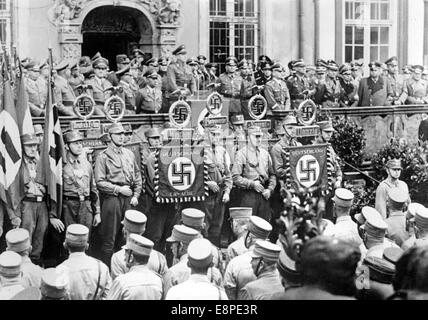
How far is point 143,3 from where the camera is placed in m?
18.9

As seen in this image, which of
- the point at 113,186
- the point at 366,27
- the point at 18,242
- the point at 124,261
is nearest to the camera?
the point at 124,261

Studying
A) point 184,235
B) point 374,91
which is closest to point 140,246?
point 184,235

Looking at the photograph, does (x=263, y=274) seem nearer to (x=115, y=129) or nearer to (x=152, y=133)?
(x=115, y=129)

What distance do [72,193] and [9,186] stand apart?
0.81m

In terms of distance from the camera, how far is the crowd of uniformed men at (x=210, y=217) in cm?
730

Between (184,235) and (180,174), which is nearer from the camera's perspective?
(184,235)

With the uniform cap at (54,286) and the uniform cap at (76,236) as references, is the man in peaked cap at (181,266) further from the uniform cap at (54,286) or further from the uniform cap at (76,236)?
the uniform cap at (54,286)

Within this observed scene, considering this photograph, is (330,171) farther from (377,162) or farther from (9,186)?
(9,186)

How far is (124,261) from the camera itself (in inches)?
344

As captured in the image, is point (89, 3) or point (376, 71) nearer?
point (376, 71)

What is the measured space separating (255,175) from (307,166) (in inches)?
28.2

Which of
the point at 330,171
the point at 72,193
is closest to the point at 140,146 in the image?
the point at 72,193
